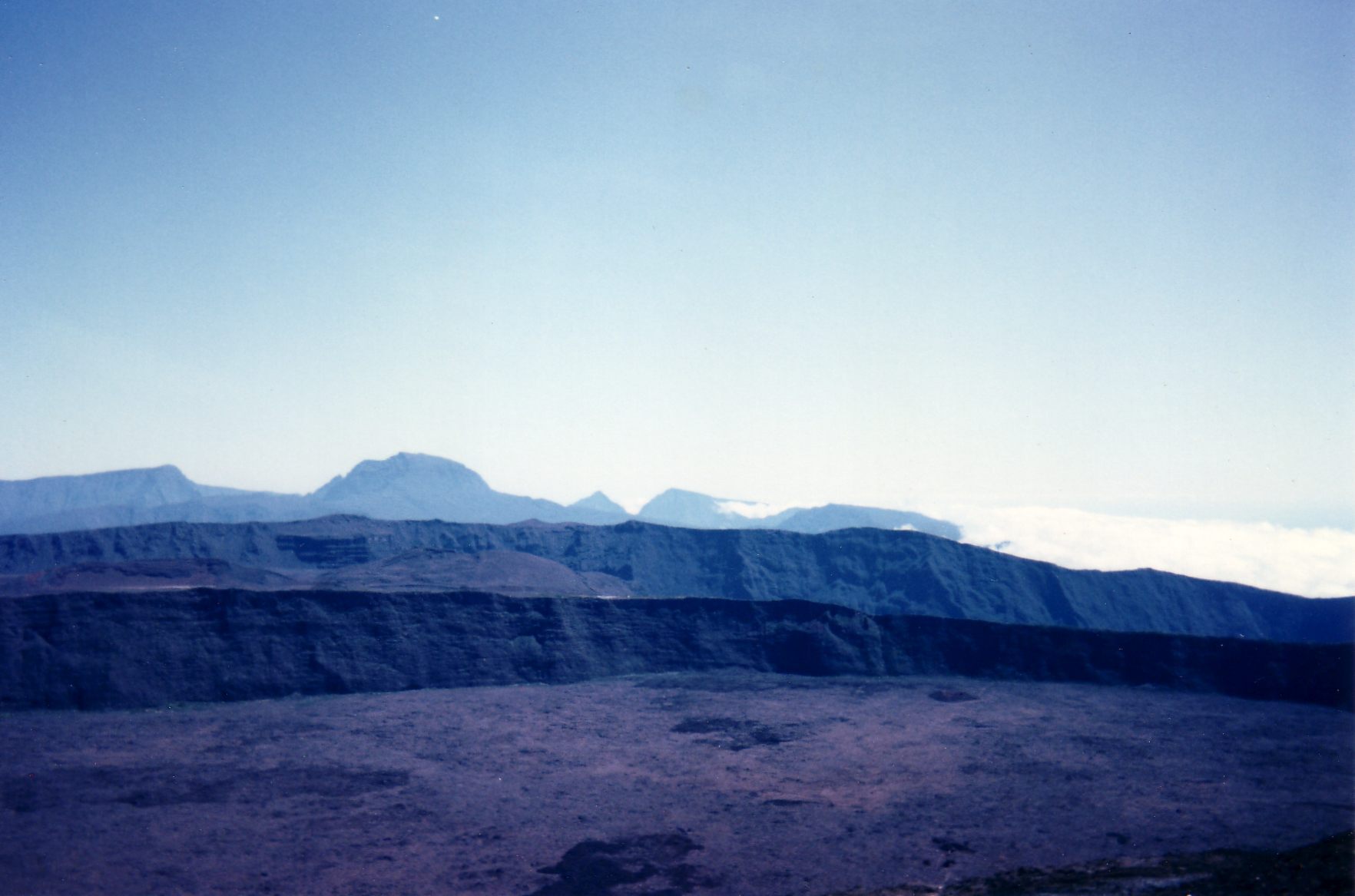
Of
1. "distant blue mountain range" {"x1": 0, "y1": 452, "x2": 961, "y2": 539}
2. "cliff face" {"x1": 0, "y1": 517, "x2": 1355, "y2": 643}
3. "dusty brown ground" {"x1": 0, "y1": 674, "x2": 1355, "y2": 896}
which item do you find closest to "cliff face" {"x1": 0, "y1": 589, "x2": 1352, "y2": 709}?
"dusty brown ground" {"x1": 0, "y1": 674, "x2": 1355, "y2": 896}

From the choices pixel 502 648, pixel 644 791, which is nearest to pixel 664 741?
pixel 644 791

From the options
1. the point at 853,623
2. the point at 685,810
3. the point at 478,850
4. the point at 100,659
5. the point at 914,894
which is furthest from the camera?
the point at 853,623

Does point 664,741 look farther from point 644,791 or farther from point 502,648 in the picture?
point 502,648

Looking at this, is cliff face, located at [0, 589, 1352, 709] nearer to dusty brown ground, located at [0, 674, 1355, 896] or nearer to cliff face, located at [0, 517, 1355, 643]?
dusty brown ground, located at [0, 674, 1355, 896]

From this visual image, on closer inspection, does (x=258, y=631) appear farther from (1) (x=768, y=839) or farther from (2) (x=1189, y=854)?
(2) (x=1189, y=854)

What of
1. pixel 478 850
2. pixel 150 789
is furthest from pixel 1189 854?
pixel 150 789

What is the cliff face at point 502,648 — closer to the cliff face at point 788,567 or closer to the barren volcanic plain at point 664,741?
the barren volcanic plain at point 664,741

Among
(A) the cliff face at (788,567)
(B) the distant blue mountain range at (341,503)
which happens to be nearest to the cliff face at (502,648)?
(A) the cliff face at (788,567)

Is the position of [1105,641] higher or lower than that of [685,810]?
higher
